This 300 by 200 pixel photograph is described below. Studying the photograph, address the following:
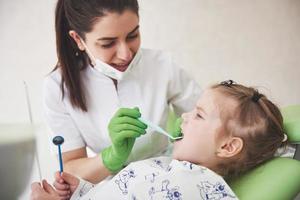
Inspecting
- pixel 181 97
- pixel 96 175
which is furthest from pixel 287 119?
pixel 96 175

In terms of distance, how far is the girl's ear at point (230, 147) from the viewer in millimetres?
1084

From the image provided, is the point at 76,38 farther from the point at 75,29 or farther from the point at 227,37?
the point at 227,37

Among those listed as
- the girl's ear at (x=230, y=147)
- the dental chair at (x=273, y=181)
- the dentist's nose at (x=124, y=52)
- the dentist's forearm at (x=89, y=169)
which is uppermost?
the dentist's nose at (x=124, y=52)

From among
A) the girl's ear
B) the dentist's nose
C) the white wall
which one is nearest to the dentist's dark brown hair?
the dentist's nose

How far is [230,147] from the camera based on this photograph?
1.10 metres

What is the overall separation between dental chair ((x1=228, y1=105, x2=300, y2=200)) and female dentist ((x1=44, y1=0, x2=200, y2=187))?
13.1 inches

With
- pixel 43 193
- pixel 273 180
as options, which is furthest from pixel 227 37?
pixel 43 193

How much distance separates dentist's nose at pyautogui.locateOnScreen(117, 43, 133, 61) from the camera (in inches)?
45.3

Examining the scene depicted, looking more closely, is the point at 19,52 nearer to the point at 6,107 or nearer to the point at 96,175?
the point at 6,107

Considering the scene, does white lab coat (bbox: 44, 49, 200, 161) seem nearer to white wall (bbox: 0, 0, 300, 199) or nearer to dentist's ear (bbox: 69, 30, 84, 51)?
dentist's ear (bbox: 69, 30, 84, 51)

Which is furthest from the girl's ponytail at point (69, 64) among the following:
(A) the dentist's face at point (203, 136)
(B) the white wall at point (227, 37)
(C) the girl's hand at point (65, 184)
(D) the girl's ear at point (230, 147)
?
(B) the white wall at point (227, 37)

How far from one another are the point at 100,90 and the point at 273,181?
24.7 inches

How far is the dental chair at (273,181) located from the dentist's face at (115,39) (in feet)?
1.62

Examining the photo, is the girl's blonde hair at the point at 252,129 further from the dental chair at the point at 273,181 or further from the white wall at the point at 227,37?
the white wall at the point at 227,37
